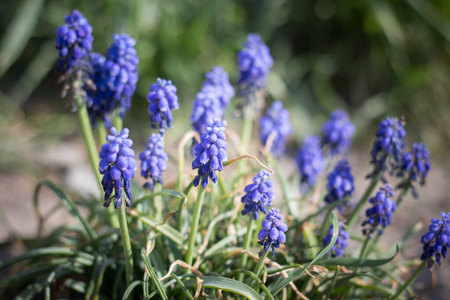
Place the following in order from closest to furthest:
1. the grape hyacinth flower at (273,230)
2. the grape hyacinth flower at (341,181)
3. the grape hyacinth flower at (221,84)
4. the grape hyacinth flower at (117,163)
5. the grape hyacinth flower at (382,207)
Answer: the grape hyacinth flower at (117,163)
the grape hyacinth flower at (273,230)
the grape hyacinth flower at (382,207)
the grape hyacinth flower at (341,181)
the grape hyacinth flower at (221,84)

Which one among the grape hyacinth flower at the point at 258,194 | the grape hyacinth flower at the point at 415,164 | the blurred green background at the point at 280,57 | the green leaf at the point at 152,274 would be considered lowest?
the green leaf at the point at 152,274

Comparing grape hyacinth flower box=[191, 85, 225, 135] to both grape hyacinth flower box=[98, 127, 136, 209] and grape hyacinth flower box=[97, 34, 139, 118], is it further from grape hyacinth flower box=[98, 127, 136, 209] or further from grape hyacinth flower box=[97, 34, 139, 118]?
grape hyacinth flower box=[98, 127, 136, 209]

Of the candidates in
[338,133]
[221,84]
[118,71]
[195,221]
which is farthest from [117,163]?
[338,133]

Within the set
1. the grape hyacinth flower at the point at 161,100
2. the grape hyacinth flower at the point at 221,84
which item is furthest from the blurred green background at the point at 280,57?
the grape hyacinth flower at the point at 161,100

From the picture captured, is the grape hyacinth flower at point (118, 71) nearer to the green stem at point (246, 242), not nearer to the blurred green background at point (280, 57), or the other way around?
the green stem at point (246, 242)

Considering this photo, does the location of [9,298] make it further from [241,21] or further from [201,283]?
→ [241,21]

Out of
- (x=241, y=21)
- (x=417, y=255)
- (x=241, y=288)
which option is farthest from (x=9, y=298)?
(x=241, y=21)

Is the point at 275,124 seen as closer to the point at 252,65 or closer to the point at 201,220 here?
the point at 252,65
